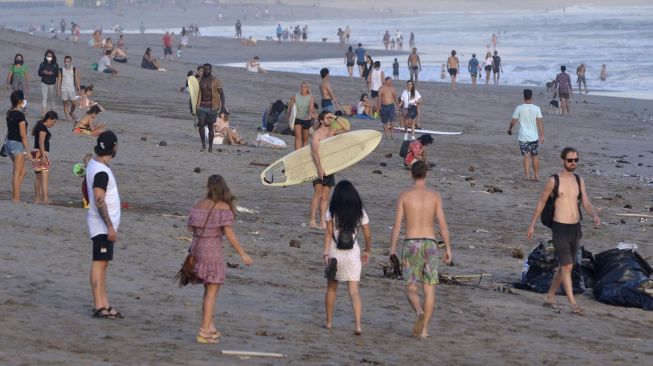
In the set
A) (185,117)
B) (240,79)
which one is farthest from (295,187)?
(240,79)

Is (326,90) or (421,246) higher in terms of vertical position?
(326,90)

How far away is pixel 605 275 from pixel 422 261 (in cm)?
310

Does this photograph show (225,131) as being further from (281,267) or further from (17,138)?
(281,267)

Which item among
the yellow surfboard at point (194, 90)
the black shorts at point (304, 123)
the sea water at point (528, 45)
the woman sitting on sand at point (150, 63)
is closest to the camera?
the black shorts at point (304, 123)

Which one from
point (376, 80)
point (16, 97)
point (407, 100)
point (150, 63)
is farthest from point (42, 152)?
point (150, 63)

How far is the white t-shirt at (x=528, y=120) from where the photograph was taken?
19719 mm

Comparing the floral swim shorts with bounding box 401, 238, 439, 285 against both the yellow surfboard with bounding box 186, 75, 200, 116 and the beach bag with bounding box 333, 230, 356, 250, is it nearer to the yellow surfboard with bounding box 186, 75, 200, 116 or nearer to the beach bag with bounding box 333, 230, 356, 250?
the beach bag with bounding box 333, 230, 356, 250

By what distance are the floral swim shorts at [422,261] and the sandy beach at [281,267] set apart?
19.1 inches

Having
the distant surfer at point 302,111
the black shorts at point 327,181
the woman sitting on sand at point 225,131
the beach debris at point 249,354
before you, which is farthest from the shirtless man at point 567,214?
the woman sitting on sand at point 225,131

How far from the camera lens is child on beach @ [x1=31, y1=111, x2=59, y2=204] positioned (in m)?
14.7

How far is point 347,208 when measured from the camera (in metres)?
9.59

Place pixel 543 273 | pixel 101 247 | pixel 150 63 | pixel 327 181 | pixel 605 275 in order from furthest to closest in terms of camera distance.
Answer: pixel 150 63 < pixel 327 181 < pixel 543 273 < pixel 605 275 < pixel 101 247

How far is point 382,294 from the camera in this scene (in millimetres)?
11508

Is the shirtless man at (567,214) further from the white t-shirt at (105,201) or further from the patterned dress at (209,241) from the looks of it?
the white t-shirt at (105,201)
